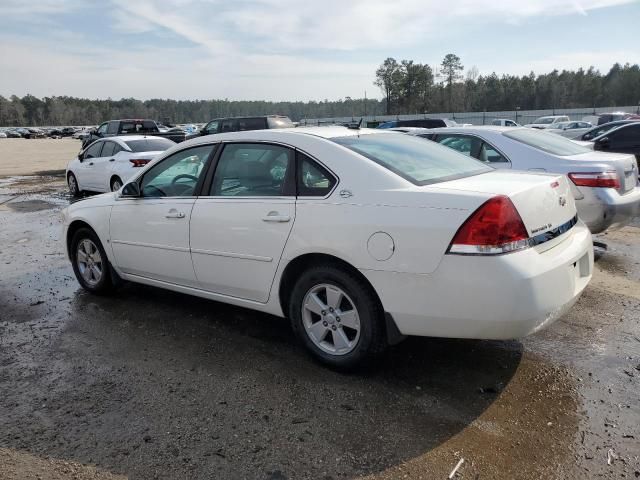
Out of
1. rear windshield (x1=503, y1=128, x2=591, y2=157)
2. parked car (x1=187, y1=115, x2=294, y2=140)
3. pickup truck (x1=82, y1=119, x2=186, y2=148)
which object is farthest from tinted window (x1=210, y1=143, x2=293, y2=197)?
pickup truck (x1=82, y1=119, x2=186, y2=148)

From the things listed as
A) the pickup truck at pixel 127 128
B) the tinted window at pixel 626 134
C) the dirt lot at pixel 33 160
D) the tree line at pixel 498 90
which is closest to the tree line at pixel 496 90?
the tree line at pixel 498 90

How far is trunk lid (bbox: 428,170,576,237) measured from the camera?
3043mm

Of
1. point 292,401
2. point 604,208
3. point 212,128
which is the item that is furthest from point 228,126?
point 292,401

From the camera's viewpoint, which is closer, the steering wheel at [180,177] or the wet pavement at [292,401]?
the wet pavement at [292,401]

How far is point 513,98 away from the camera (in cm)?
10981

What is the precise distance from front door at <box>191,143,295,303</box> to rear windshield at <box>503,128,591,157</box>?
13.1 feet

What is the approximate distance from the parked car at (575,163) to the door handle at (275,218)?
3.53m

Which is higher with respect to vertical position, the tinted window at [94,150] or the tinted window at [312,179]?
the tinted window at [312,179]

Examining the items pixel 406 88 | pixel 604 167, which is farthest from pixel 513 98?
pixel 604 167

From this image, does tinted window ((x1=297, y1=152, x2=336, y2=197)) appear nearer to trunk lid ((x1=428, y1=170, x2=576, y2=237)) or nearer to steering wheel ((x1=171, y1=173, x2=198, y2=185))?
trunk lid ((x1=428, y1=170, x2=576, y2=237))

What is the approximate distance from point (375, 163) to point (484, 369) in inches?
62.2

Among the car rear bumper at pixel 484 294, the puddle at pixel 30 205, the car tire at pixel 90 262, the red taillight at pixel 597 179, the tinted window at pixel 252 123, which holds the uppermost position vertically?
the tinted window at pixel 252 123

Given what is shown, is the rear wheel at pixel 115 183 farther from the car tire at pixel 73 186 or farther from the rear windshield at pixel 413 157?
the rear windshield at pixel 413 157

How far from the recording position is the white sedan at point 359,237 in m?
2.92
